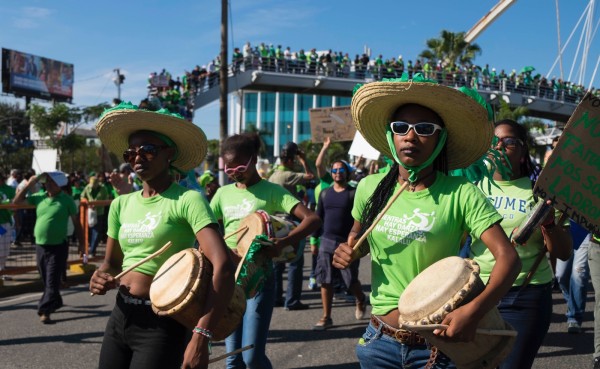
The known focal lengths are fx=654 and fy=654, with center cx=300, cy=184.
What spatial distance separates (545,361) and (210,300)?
14.2 feet

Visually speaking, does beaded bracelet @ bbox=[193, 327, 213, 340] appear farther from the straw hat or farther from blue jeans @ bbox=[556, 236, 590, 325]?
blue jeans @ bbox=[556, 236, 590, 325]

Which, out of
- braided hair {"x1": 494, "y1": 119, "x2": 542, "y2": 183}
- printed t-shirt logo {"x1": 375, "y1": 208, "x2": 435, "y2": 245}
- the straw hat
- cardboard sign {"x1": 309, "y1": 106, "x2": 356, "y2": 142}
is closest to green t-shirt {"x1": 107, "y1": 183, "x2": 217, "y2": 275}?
the straw hat

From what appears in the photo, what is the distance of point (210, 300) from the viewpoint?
2934mm

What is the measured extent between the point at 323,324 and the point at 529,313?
Answer: 3894 millimetres

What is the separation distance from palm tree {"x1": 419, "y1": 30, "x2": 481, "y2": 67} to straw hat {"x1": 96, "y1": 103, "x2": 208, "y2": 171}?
43142mm

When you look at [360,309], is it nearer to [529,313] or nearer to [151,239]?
[529,313]

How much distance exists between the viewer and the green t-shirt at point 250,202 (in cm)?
490

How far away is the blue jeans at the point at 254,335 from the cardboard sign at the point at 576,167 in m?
2.12

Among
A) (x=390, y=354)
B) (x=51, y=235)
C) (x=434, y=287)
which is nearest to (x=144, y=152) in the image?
(x=390, y=354)

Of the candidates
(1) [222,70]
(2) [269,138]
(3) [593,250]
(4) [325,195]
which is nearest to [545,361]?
(3) [593,250]

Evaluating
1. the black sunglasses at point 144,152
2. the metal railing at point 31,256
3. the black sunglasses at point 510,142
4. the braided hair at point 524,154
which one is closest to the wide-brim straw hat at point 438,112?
the black sunglasses at point 144,152

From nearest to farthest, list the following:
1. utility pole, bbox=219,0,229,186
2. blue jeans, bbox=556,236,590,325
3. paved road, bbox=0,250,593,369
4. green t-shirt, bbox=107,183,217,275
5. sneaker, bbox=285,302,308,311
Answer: green t-shirt, bbox=107,183,217,275, paved road, bbox=0,250,593,369, blue jeans, bbox=556,236,590,325, sneaker, bbox=285,302,308,311, utility pole, bbox=219,0,229,186

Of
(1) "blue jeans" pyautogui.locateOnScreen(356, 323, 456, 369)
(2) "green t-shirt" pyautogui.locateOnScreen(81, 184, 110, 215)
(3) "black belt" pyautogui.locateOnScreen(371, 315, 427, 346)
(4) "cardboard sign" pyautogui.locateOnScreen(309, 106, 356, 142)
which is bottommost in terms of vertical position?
(2) "green t-shirt" pyautogui.locateOnScreen(81, 184, 110, 215)

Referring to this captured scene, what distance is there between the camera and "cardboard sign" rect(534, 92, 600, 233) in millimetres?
3010
